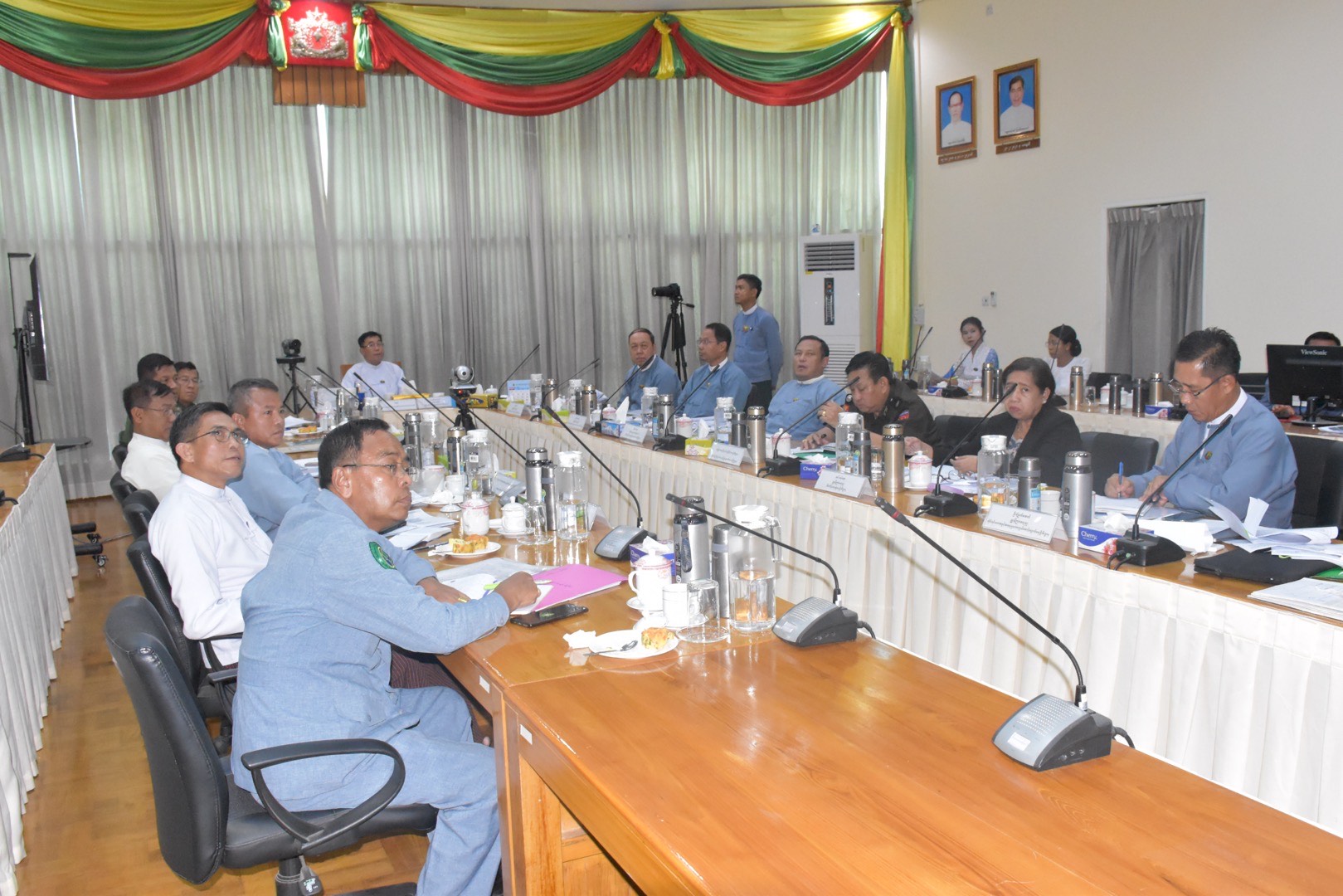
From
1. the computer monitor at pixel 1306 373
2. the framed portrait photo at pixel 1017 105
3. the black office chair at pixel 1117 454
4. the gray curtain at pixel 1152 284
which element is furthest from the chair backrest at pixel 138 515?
the framed portrait photo at pixel 1017 105

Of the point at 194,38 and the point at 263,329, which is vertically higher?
the point at 194,38

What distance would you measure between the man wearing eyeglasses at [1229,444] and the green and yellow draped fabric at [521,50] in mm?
5574

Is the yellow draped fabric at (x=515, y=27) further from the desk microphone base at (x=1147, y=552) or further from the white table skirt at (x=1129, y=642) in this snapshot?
the desk microphone base at (x=1147, y=552)

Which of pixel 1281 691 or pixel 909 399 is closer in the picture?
pixel 1281 691

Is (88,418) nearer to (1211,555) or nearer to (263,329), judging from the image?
(263,329)

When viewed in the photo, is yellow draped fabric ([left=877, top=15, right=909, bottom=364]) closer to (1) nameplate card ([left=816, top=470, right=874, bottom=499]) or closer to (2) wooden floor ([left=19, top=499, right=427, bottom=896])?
(1) nameplate card ([left=816, top=470, right=874, bottom=499])

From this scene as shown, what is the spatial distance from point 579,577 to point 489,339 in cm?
624

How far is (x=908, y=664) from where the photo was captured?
1.82m

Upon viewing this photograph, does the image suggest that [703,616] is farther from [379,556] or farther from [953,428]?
[953,428]

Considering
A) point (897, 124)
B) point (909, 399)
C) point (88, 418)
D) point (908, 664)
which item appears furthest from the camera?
point (897, 124)

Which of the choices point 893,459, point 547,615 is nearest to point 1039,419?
point 893,459

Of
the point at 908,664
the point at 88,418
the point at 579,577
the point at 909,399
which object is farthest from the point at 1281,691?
the point at 88,418

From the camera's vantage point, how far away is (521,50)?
7.59 meters

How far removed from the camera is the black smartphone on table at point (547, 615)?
84.3 inches
